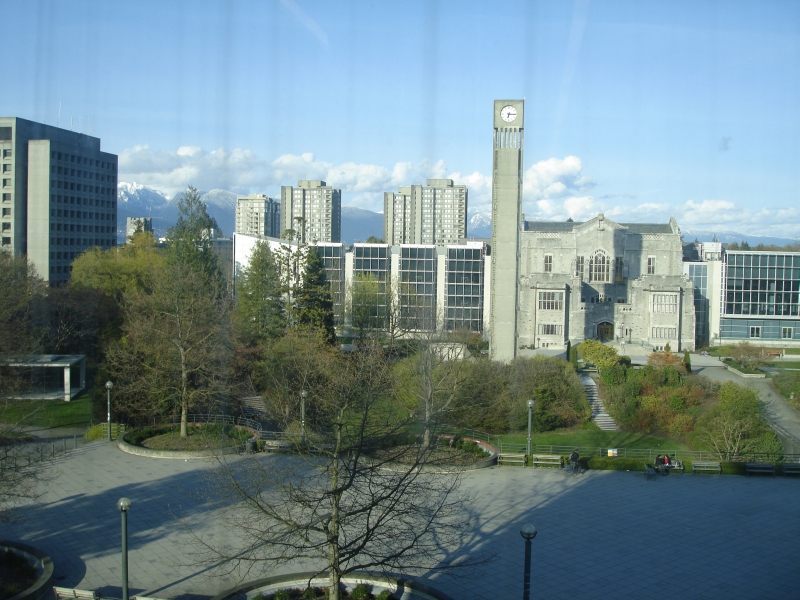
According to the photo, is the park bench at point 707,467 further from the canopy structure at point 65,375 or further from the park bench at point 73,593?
the canopy structure at point 65,375

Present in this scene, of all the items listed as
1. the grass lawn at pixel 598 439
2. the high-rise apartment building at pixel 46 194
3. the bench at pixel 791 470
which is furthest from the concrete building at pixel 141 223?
the bench at pixel 791 470

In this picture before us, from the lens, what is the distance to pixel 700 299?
45438mm

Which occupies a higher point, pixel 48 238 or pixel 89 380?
pixel 48 238

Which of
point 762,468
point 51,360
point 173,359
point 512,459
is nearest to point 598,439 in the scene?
point 512,459

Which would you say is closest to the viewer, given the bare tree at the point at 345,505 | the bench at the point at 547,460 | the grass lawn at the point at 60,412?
the bare tree at the point at 345,505

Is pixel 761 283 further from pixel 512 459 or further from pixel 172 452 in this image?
pixel 172 452

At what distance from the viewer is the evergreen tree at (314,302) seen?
28.8m

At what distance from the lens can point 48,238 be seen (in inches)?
2012

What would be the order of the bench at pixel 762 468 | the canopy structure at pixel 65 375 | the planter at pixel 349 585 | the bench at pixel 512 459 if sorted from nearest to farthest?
the planter at pixel 349 585
the bench at pixel 762 468
the bench at pixel 512 459
the canopy structure at pixel 65 375

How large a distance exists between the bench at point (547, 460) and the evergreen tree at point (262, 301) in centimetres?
1302

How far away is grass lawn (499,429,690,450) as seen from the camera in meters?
22.2

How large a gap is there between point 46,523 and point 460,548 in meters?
7.50

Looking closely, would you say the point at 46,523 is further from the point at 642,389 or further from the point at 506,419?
the point at 642,389

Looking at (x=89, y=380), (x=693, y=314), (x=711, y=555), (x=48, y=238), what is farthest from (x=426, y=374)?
(x=48, y=238)
